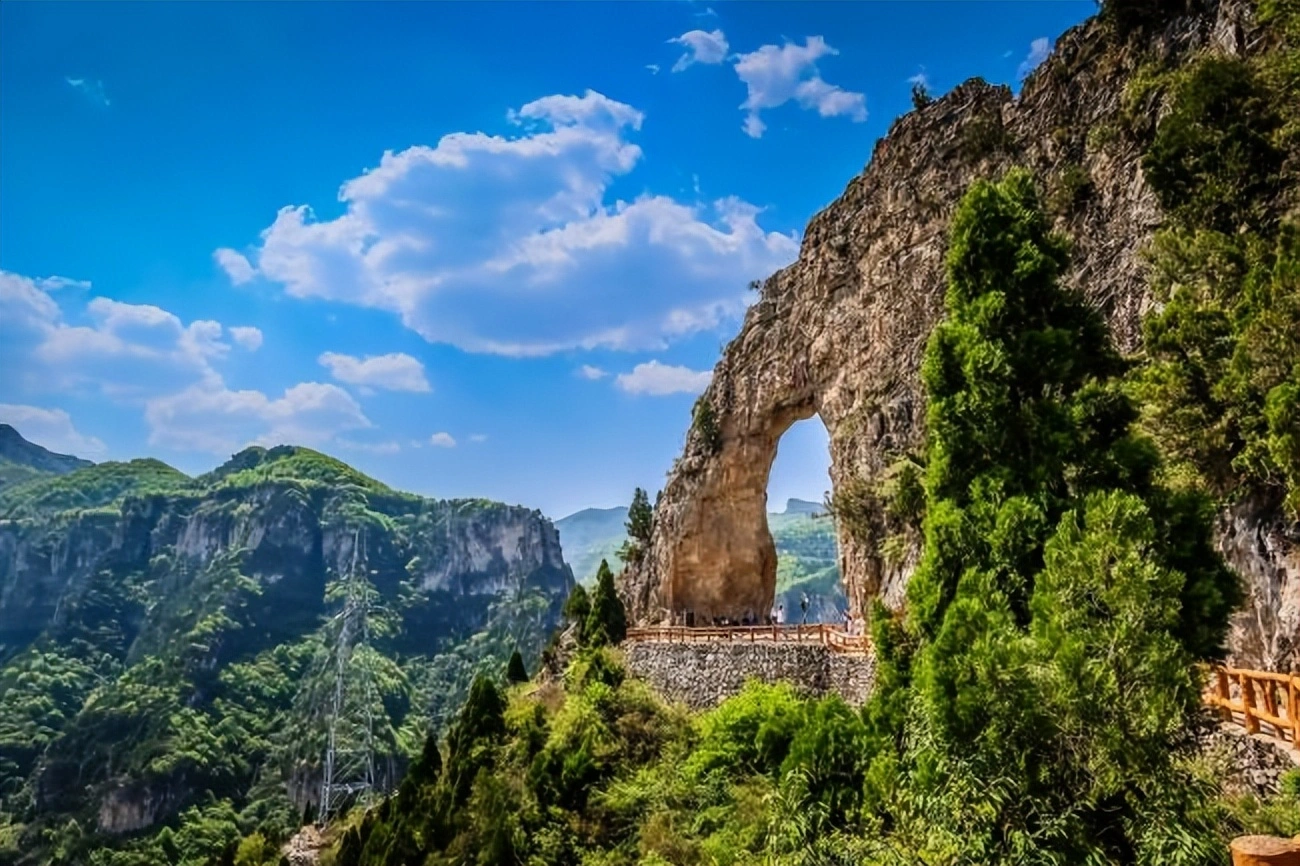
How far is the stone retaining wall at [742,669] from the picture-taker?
48.3 feet

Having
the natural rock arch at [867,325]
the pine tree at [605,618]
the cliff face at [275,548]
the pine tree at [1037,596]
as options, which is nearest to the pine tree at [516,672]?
the pine tree at [605,618]

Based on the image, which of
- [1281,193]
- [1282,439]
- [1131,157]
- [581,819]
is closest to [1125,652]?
[1282,439]

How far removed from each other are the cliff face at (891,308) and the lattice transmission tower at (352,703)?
3172 centimetres

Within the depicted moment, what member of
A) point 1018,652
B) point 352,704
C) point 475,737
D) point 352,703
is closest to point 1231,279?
point 1018,652

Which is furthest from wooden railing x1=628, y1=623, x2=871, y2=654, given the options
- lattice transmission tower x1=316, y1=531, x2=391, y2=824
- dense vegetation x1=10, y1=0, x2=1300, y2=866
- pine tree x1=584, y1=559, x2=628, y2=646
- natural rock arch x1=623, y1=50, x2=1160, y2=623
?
lattice transmission tower x1=316, y1=531, x2=391, y2=824

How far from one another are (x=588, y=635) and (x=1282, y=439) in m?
17.8

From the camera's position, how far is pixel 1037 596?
6.82m

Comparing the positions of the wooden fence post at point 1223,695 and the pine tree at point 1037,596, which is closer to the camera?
the pine tree at point 1037,596

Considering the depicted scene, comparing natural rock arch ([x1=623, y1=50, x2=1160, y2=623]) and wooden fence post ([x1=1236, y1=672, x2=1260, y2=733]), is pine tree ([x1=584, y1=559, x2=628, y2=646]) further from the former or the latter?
wooden fence post ([x1=1236, y1=672, x2=1260, y2=733])

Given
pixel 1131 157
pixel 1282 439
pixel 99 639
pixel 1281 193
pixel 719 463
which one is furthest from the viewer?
pixel 99 639

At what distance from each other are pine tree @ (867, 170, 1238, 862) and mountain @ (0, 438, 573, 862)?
6389 centimetres

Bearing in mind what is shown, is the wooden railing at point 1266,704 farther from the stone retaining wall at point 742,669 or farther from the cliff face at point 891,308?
the stone retaining wall at point 742,669

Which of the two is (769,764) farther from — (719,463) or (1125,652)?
(719,463)

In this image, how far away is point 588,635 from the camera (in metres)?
23.0
